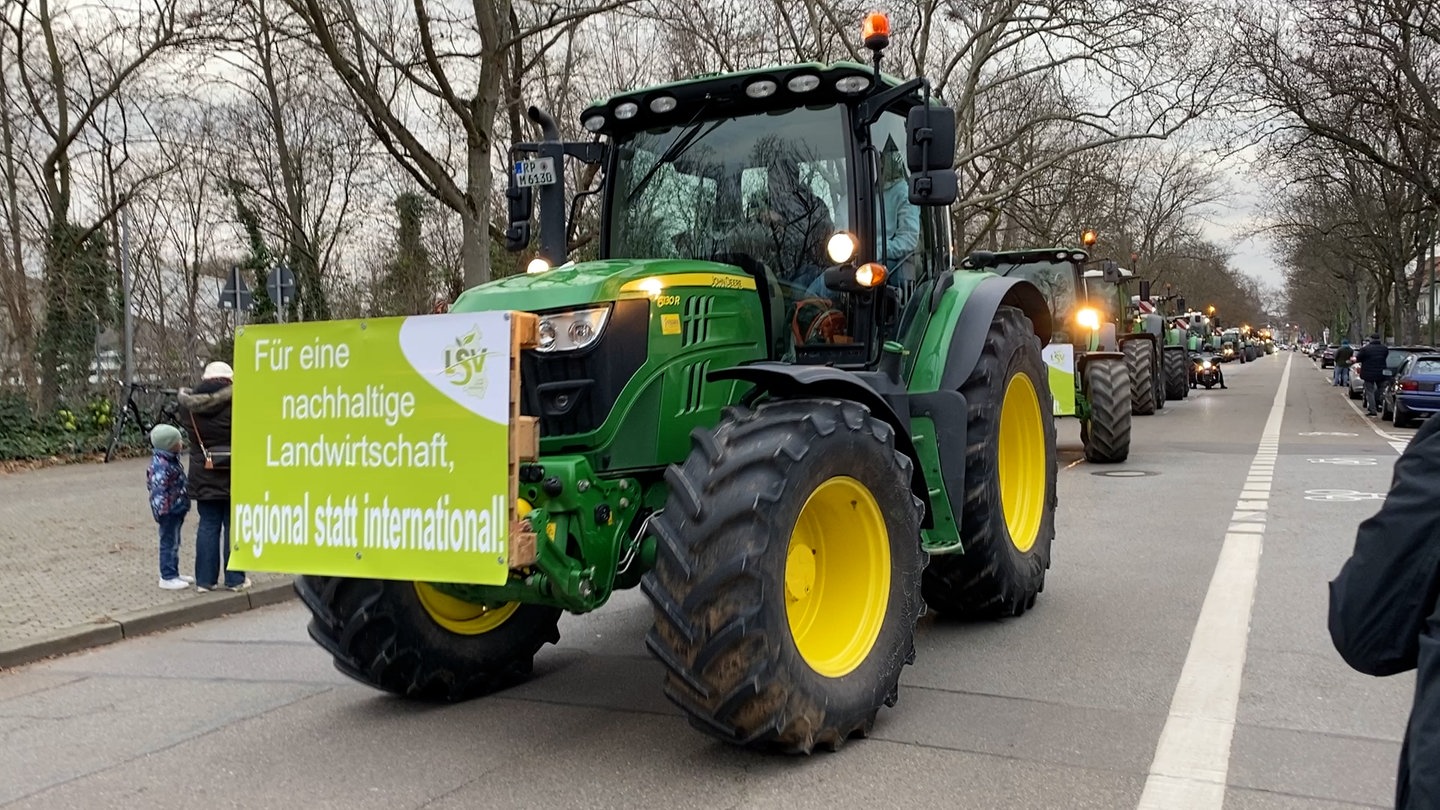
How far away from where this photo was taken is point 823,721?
430 centimetres

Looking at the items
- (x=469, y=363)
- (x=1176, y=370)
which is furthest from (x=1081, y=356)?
(x=1176, y=370)

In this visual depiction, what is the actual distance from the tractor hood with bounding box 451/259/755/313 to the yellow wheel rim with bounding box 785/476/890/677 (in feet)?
3.57

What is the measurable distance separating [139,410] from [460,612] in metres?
15.5

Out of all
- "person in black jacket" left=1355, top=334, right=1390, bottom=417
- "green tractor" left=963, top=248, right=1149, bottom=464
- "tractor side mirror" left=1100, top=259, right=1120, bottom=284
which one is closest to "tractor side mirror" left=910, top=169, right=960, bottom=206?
"green tractor" left=963, top=248, right=1149, bottom=464

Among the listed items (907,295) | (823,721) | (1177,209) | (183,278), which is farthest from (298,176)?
(1177,209)

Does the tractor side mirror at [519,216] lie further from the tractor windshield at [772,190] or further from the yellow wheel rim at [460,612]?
the yellow wheel rim at [460,612]

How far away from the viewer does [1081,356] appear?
14.6m

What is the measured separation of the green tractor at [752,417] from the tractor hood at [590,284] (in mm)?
15

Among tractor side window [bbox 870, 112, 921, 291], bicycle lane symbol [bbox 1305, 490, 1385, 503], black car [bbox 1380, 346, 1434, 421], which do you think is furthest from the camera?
black car [bbox 1380, 346, 1434, 421]

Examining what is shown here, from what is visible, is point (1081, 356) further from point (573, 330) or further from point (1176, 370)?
point (1176, 370)

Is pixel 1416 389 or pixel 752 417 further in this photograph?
pixel 1416 389

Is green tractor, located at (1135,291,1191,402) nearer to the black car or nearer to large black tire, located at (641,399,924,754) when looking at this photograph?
the black car

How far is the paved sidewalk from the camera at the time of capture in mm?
7348

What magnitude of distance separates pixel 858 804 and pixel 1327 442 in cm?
1652
